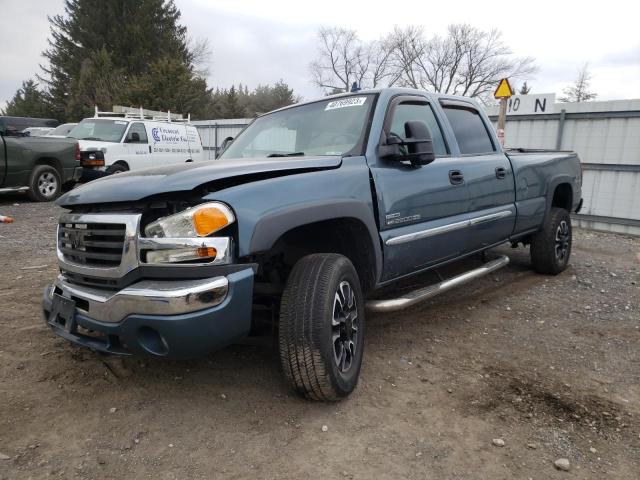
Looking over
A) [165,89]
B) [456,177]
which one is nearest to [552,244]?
[456,177]

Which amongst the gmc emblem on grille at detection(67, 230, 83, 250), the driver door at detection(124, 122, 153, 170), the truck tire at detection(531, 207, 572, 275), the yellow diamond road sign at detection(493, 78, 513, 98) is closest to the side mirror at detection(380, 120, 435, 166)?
the gmc emblem on grille at detection(67, 230, 83, 250)

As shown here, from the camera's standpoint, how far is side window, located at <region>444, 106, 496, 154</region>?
4.08 m

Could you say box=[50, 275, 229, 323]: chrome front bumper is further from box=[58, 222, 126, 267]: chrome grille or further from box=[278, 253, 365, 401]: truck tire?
box=[278, 253, 365, 401]: truck tire

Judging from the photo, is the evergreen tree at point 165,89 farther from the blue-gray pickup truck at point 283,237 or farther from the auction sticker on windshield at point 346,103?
the auction sticker on windshield at point 346,103

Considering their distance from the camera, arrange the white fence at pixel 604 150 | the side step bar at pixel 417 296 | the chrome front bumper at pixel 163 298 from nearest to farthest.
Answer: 1. the chrome front bumper at pixel 163 298
2. the side step bar at pixel 417 296
3. the white fence at pixel 604 150

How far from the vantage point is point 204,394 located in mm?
2727

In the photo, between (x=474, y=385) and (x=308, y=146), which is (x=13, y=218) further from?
(x=474, y=385)

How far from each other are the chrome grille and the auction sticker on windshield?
182 cm

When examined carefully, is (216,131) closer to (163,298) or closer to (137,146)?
(137,146)

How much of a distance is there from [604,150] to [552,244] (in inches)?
231

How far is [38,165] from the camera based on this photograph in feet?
31.7

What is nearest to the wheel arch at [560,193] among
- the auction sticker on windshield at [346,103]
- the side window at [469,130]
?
the side window at [469,130]

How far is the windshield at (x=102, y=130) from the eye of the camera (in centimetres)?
1129

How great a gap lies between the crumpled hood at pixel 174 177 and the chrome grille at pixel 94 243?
131 mm
